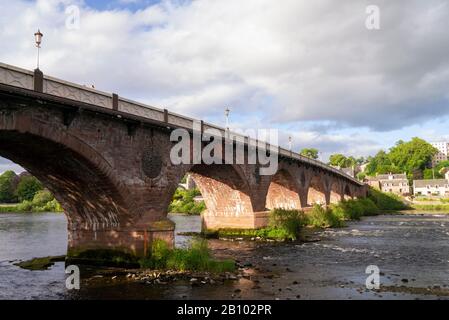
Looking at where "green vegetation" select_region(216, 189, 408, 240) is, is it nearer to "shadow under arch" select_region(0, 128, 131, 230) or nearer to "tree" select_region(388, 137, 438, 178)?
"shadow under arch" select_region(0, 128, 131, 230)

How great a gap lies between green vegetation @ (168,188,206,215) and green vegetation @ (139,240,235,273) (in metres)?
55.9

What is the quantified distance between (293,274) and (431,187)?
11432 centimetres

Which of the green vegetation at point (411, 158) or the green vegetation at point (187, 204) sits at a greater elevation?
the green vegetation at point (411, 158)

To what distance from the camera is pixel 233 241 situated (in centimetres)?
3378

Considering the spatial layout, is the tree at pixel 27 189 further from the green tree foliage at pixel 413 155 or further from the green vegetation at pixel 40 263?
the green tree foliage at pixel 413 155

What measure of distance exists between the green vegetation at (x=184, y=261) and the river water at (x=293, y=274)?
171cm

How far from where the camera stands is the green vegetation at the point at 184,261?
66.3 ft

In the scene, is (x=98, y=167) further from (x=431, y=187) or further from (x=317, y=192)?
(x=431, y=187)

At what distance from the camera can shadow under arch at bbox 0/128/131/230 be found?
17.3 metres

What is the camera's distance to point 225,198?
124 ft

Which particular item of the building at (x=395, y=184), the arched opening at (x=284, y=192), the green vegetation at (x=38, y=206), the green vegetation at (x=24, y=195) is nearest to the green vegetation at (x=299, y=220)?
the arched opening at (x=284, y=192)

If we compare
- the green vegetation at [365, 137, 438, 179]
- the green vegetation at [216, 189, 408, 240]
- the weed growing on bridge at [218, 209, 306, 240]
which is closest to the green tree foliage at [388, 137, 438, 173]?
the green vegetation at [365, 137, 438, 179]
